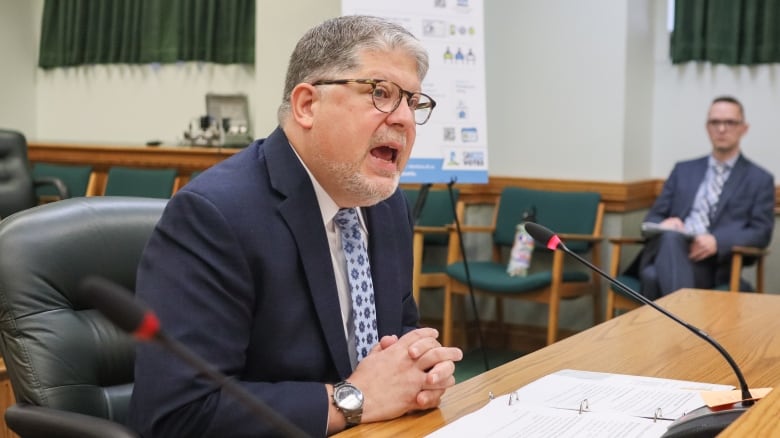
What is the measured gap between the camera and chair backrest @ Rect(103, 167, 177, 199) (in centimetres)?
643

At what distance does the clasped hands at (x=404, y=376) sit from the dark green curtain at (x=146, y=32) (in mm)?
6068

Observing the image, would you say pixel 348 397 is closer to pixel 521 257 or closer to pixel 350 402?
pixel 350 402

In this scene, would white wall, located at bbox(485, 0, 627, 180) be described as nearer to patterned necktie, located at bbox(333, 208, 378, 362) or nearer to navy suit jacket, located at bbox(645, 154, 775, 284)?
navy suit jacket, located at bbox(645, 154, 775, 284)

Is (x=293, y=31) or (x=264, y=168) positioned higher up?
(x=293, y=31)

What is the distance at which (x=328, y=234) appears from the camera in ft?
5.75

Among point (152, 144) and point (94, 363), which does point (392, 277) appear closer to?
point (94, 363)

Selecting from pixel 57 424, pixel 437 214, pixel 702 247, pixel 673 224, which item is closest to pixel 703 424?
pixel 57 424

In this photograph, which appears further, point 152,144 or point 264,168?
point 152,144

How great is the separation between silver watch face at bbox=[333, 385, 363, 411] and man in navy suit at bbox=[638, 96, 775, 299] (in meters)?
3.60

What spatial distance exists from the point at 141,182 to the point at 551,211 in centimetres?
288

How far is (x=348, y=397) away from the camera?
1.49 metres

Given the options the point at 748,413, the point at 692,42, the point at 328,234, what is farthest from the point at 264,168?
the point at 692,42

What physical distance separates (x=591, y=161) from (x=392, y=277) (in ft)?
13.5

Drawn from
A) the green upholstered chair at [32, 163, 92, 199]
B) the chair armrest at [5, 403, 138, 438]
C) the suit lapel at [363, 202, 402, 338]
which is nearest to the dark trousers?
the suit lapel at [363, 202, 402, 338]
